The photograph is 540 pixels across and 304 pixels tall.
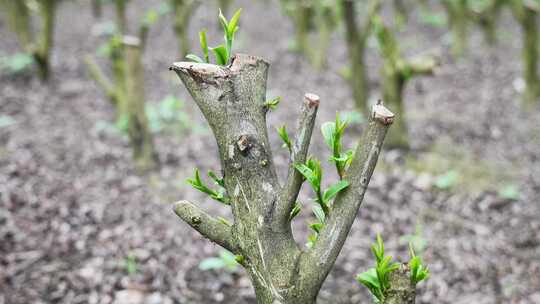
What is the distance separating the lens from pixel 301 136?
4.53 feet

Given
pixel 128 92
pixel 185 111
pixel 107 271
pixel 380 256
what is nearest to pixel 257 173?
pixel 380 256

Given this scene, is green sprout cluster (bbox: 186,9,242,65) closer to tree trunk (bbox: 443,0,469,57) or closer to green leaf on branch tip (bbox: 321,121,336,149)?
green leaf on branch tip (bbox: 321,121,336,149)

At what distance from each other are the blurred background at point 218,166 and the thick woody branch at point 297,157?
4.16 feet

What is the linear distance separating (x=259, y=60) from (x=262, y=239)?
49cm

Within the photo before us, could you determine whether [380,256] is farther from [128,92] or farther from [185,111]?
[185,111]

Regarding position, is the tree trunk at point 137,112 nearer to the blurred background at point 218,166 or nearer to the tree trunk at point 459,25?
the blurred background at point 218,166

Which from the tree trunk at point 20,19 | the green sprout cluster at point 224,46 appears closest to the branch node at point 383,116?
the green sprout cluster at point 224,46

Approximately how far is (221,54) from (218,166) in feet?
8.86

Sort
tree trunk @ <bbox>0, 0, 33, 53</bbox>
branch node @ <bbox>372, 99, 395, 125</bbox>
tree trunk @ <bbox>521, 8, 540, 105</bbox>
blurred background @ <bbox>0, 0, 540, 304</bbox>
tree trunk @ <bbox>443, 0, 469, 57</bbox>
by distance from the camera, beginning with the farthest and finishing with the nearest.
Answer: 1. tree trunk @ <bbox>443, 0, 469, 57</bbox>
2. tree trunk @ <bbox>0, 0, 33, 53</bbox>
3. tree trunk @ <bbox>521, 8, 540, 105</bbox>
4. blurred background @ <bbox>0, 0, 540, 304</bbox>
5. branch node @ <bbox>372, 99, 395, 125</bbox>

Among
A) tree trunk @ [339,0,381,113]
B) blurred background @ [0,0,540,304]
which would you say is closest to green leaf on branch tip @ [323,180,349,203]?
blurred background @ [0,0,540,304]

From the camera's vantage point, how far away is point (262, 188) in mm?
1404

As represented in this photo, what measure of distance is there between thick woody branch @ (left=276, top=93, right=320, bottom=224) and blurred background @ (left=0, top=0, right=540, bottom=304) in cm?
127

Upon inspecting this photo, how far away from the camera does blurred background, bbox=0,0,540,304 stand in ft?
8.79

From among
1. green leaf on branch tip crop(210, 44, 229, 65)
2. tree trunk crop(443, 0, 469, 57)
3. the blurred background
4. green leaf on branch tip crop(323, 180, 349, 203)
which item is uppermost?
tree trunk crop(443, 0, 469, 57)
